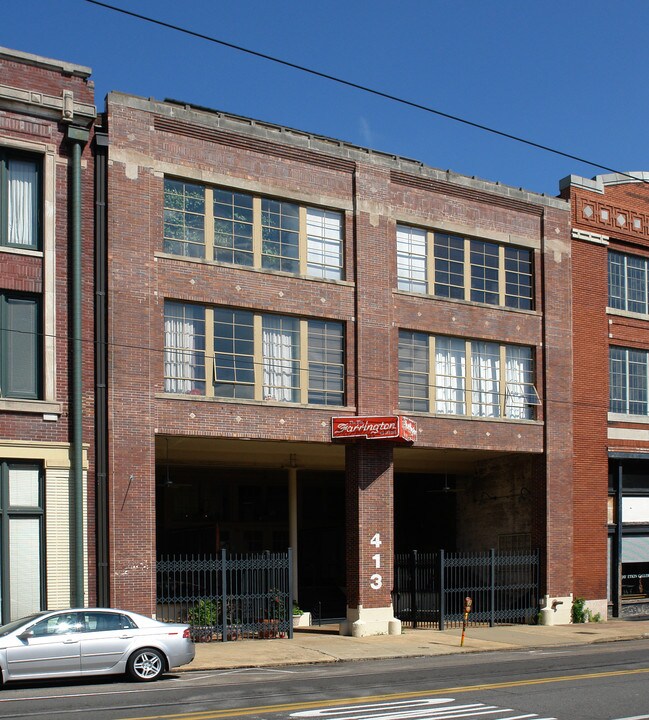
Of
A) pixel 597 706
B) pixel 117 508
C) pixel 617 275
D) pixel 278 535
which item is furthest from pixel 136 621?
pixel 617 275

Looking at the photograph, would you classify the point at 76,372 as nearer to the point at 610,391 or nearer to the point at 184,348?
the point at 184,348

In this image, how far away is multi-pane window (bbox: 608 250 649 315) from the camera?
3503cm

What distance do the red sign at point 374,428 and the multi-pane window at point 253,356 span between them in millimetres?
866

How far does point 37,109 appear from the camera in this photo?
24.4 m

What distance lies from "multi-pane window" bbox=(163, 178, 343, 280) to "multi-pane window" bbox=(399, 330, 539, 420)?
11.5 feet

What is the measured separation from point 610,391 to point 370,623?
11.7 metres

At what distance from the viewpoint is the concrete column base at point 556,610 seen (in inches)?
1256

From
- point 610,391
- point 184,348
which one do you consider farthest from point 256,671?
point 610,391

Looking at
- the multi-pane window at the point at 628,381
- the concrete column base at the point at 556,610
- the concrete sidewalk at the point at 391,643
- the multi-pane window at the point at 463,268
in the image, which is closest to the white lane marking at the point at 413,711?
the concrete sidewalk at the point at 391,643

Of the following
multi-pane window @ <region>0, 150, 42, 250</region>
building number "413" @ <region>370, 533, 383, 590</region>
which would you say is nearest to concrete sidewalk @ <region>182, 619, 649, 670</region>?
building number "413" @ <region>370, 533, 383, 590</region>

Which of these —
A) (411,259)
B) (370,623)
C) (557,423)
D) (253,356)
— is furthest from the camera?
(557,423)

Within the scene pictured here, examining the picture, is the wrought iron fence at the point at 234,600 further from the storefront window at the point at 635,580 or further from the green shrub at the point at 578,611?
the storefront window at the point at 635,580

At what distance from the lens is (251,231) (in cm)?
2789

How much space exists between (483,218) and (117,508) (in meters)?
14.5
